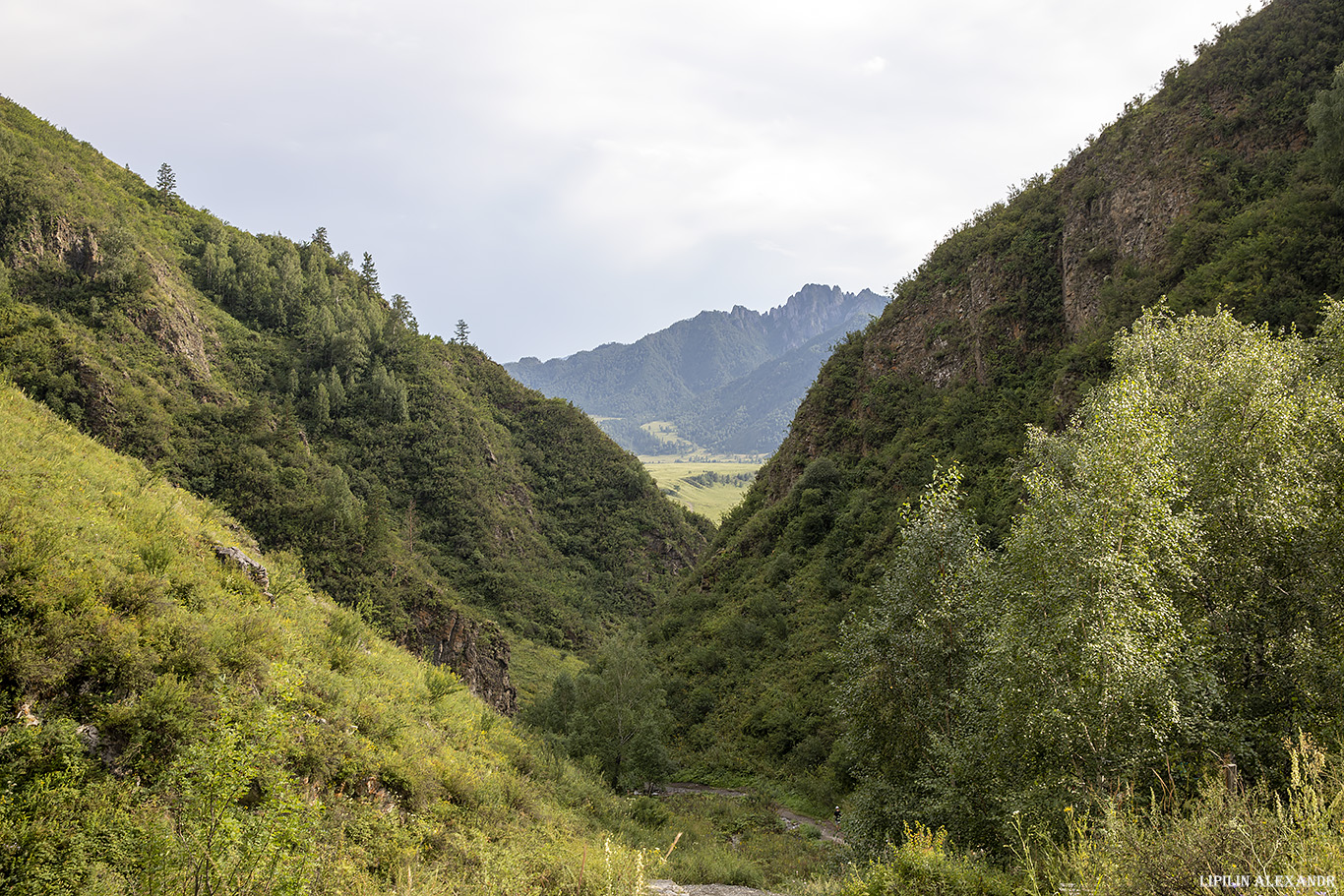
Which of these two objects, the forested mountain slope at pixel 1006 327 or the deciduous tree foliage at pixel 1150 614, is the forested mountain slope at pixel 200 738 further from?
the forested mountain slope at pixel 1006 327

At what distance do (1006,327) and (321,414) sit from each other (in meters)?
58.5

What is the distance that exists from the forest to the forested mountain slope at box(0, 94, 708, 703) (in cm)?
48

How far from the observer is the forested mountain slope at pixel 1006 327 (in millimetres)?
23000

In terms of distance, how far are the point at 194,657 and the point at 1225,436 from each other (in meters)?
18.8

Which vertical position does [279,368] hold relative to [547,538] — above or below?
above

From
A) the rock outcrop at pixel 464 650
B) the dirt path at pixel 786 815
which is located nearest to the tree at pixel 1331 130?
the dirt path at pixel 786 815

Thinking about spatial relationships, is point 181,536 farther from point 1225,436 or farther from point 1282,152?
point 1282,152

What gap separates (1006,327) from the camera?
33.0 meters

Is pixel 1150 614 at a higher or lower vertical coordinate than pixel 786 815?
higher

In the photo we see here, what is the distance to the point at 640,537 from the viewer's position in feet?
261

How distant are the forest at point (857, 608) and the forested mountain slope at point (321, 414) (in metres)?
0.48

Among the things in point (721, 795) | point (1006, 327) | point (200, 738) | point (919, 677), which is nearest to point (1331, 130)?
point (1006, 327)

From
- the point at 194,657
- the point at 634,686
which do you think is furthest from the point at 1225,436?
the point at 634,686

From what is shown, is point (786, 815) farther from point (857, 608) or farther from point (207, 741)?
point (207, 741)
